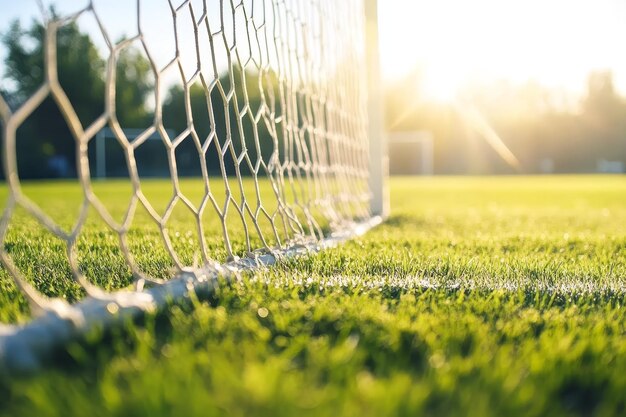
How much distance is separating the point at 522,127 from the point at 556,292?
105ft

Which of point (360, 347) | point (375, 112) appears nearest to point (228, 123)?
point (360, 347)

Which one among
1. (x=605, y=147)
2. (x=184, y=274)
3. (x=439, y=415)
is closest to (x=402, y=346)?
(x=439, y=415)

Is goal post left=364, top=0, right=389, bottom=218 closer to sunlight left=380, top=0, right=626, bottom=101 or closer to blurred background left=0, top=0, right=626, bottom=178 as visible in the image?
sunlight left=380, top=0, right=626, bottom=101

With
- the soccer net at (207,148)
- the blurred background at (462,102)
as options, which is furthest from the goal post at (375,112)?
the blurred background at (462,102)

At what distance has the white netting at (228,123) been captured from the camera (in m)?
1.34

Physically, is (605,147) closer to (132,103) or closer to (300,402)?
(132,103)

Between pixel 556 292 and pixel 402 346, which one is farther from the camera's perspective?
pixel 556 292

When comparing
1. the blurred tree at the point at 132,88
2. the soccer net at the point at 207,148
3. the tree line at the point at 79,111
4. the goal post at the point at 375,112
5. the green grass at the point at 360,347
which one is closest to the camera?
the green grass at the point at 360,347

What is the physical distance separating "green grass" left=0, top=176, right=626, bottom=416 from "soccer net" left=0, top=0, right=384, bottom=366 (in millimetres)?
76

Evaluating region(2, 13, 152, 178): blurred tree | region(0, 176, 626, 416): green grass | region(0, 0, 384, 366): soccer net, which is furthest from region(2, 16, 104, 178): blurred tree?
region(0, 176, 626, 416): green grass

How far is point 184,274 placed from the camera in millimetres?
1650

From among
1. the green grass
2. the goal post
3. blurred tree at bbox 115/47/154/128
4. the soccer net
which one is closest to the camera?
the green grass

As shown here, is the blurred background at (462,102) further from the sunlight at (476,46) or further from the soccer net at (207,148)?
the soccer net at (207,148)

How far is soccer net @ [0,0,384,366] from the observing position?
1251 millimetres
